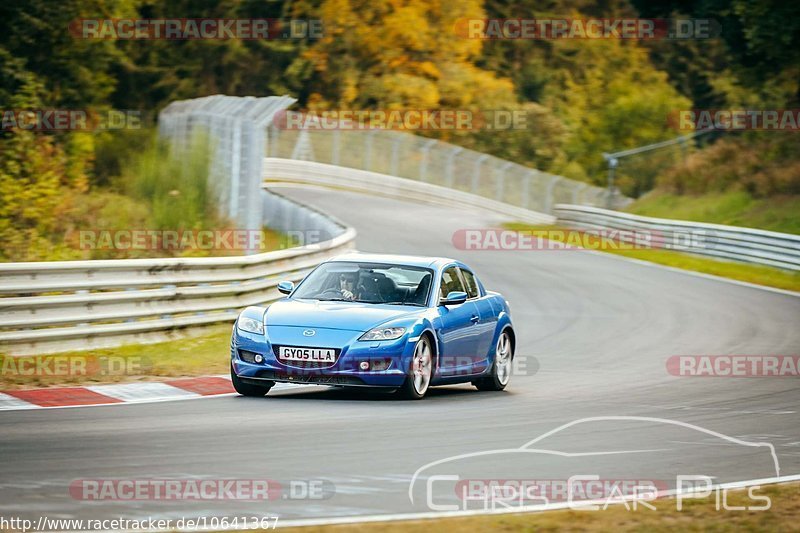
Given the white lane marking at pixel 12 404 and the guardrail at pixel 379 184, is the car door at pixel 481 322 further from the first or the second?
the guardrail at pixel 379 184

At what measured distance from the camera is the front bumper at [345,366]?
1184cm

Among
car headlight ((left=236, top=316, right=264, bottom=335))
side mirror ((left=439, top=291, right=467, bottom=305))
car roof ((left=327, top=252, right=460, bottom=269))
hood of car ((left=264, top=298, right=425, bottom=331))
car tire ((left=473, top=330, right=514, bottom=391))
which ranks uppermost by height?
car roof ((left=327, top=252, right=460, bottom=269))

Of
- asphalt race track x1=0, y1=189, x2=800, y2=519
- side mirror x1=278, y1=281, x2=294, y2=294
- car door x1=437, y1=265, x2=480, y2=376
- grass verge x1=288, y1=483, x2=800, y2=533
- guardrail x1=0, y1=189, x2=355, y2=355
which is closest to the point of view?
grass verge x1=288, y1=483, x2=800, y2=533

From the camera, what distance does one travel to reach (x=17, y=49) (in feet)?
164

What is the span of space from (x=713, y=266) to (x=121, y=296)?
20.1m

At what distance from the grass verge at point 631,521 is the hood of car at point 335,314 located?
4.82 metres

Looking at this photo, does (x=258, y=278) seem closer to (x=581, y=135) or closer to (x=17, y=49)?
(x=17, y=49)

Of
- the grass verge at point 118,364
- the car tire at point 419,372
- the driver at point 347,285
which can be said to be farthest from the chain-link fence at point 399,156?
→ the car tire at point 419,372

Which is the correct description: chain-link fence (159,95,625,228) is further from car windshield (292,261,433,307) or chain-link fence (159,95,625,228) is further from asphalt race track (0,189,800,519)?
car windshield (292,261,433,307)

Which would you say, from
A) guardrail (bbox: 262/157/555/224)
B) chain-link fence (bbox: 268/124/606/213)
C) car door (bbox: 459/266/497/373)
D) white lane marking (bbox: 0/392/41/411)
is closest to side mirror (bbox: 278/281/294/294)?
car door (bbox: 459/266/497/373)

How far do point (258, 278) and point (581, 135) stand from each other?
195 ft

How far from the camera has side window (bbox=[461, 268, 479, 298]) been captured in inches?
553

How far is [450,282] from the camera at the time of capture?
538 inches

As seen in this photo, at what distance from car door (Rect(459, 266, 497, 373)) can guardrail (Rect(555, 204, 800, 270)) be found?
724 inches
